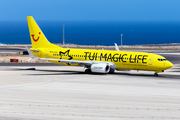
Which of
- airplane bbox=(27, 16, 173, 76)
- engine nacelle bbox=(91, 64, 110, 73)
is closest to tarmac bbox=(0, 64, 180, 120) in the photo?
engine nacelle bbox=(91, 64, 110, 73)

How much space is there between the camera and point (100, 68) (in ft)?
184

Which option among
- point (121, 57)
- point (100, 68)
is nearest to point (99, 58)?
point (100, 68)

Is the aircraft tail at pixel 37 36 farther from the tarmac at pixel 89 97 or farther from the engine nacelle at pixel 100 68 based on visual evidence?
the engine nacelle at pixel 100 68

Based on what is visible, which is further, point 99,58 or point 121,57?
point 99,58

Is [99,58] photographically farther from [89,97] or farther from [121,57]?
[89,97]

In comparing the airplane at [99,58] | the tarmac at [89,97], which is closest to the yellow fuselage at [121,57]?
the airplane at [99,58]

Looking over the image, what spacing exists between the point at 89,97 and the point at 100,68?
18647 millimetres

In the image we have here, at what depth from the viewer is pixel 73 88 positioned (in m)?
43.8

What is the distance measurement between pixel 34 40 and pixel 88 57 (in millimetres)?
13166

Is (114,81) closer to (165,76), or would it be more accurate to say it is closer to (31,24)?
(165,76)

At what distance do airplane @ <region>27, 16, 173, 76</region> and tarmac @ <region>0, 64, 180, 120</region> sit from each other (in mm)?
2043

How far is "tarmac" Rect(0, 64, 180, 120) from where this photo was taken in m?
30.1

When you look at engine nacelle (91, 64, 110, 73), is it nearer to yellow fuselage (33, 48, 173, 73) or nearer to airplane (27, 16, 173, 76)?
airplane (27, 16, 173, 76)

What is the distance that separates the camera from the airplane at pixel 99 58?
2131 inches
